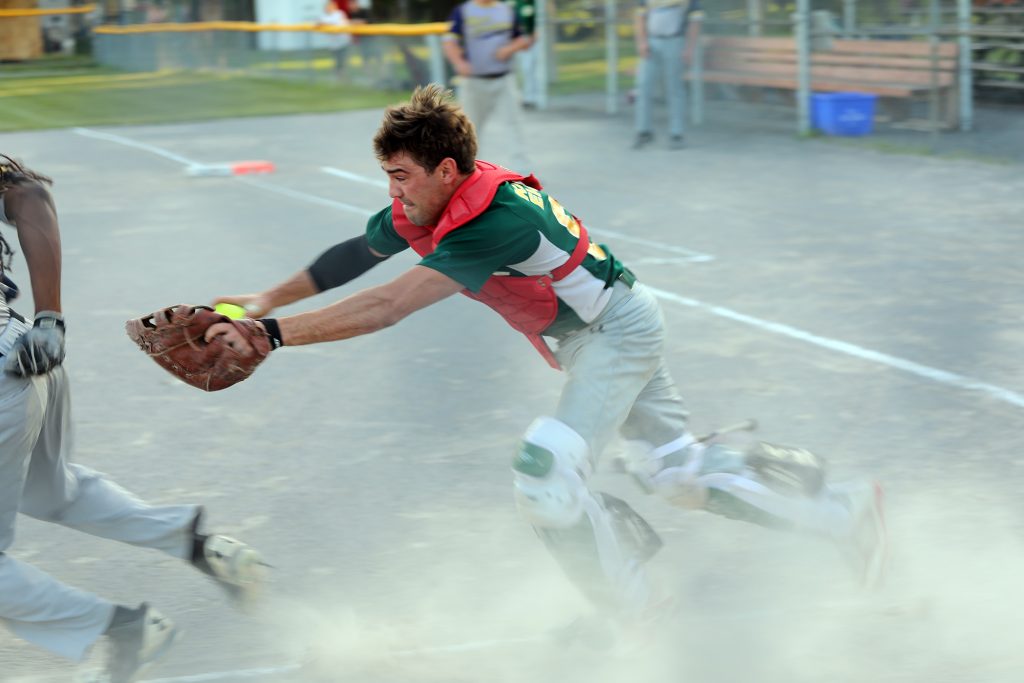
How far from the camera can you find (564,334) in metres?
4.29

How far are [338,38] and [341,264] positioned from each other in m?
22.3

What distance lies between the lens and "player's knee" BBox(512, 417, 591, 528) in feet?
12.9

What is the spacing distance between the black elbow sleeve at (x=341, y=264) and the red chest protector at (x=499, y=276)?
7.3 inches

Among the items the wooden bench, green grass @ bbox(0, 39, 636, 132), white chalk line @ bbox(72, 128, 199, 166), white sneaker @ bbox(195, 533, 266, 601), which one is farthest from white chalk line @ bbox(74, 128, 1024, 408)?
green grass @ bbox(0, 39, 636, 132)

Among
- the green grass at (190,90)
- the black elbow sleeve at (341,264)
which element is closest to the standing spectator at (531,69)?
the green grass at (190,90)

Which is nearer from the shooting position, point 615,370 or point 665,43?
point 615,370

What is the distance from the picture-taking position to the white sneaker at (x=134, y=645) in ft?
12.7

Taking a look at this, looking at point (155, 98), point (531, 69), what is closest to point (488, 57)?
point (531, 69)

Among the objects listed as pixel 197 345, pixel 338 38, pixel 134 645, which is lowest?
pixel 134 645

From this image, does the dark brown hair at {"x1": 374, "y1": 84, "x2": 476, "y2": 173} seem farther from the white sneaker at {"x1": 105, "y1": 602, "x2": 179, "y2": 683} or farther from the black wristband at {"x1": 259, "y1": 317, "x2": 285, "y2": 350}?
the white sneaker at {"x1": 105, "y1": 602, "x2": 179, "y2": 683}

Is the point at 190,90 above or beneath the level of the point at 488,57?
beneath

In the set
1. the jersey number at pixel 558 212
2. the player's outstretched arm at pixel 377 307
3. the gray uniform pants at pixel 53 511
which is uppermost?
the jersey number at pixel 558 212

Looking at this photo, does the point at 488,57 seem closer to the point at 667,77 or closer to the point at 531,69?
the point at 667,77

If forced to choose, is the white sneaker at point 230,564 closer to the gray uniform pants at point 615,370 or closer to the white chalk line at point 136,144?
the gray uniform pants at point 615,370
